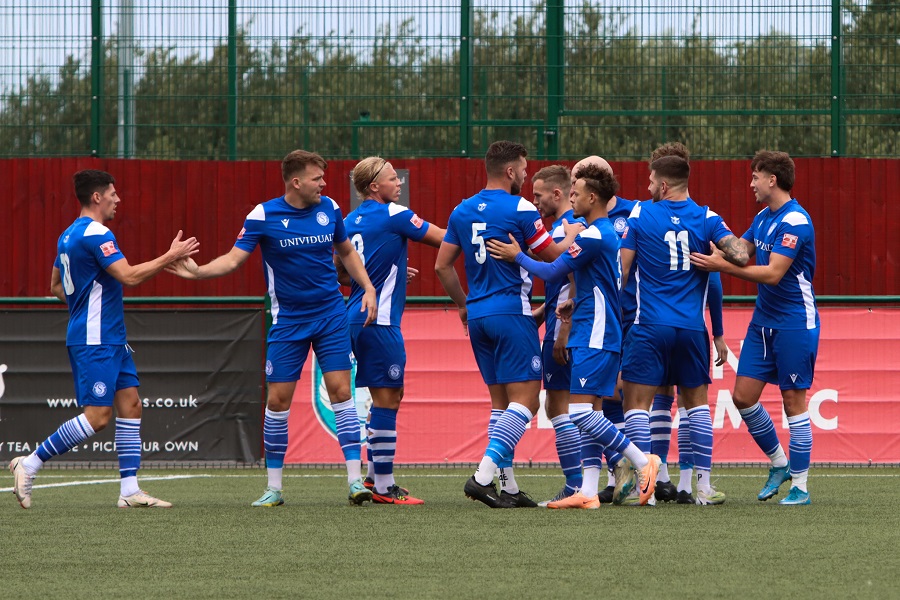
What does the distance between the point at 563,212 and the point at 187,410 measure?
4.91 meters

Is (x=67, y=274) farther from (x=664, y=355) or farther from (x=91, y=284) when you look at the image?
(x=664, y=355)

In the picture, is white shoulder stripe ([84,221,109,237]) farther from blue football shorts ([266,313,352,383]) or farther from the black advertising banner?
the black advertising banner

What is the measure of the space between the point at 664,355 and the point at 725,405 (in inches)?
155

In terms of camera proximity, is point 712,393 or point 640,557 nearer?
point 640,557

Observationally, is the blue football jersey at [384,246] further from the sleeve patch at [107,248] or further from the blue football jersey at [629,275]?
the sleeve patch at [107,248]

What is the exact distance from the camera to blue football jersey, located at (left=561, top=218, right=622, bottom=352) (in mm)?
7777

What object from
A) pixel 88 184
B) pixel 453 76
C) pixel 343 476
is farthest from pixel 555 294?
pixel 453 76

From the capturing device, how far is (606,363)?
7832mm

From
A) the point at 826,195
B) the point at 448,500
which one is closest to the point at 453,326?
the point at 448,500

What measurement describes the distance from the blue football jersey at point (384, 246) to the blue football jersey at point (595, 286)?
49.1 inches

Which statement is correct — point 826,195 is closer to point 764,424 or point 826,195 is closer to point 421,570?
point 764,424

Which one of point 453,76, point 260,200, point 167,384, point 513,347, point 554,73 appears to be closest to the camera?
point 513,347

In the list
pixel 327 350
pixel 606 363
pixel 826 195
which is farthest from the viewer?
pixel 826 195

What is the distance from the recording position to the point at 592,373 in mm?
7809
